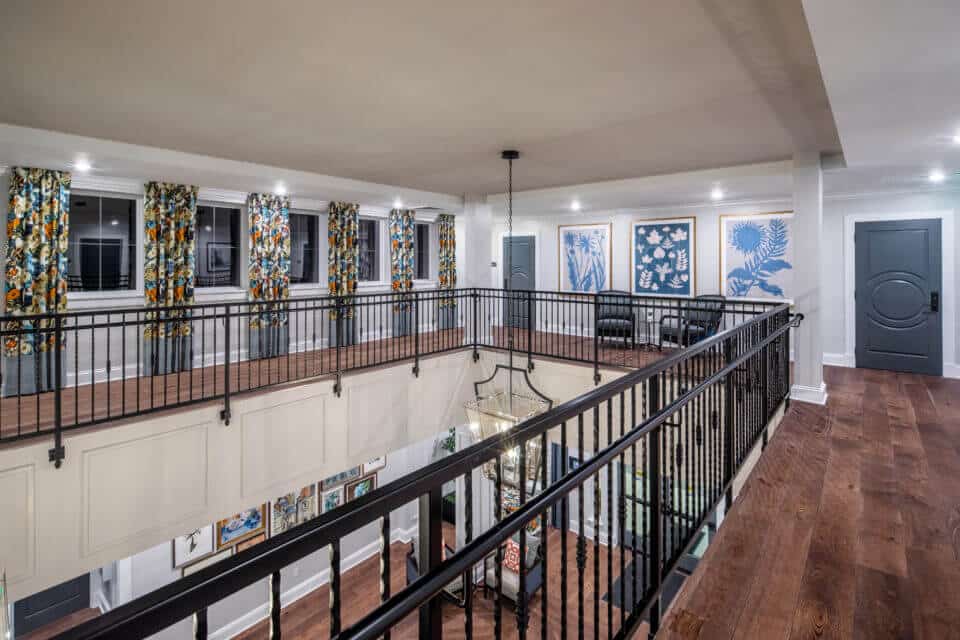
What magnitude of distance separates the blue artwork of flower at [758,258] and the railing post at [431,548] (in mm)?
8243

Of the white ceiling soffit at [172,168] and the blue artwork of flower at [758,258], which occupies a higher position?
the white ceiling soffit at [172,168]

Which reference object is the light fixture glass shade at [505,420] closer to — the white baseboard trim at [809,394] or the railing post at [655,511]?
the railing post at [655,511]

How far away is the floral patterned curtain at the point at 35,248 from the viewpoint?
5.30m

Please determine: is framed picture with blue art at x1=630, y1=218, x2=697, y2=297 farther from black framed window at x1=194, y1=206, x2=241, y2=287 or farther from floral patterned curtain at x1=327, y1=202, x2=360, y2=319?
black framed window at x1=194, y1=206, x2=241, y2=287

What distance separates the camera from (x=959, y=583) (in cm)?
208

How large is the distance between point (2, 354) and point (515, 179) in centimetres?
601

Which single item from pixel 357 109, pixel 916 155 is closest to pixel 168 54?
pixel 357 109

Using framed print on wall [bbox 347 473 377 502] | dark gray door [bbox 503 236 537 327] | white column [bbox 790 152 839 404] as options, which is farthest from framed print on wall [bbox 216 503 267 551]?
white column [bbox 790 152 839 404]

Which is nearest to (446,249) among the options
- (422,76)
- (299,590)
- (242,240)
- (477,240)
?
(477,240)

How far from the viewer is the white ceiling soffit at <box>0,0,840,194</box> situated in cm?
247

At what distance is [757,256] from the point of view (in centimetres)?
796

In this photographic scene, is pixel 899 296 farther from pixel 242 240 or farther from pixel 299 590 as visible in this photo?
pixel 299 590

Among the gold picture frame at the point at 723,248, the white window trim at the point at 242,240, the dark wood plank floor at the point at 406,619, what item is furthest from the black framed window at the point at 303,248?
the gold picture frame at the point at 723,248

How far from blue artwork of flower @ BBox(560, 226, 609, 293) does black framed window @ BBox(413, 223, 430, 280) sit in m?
2.65
